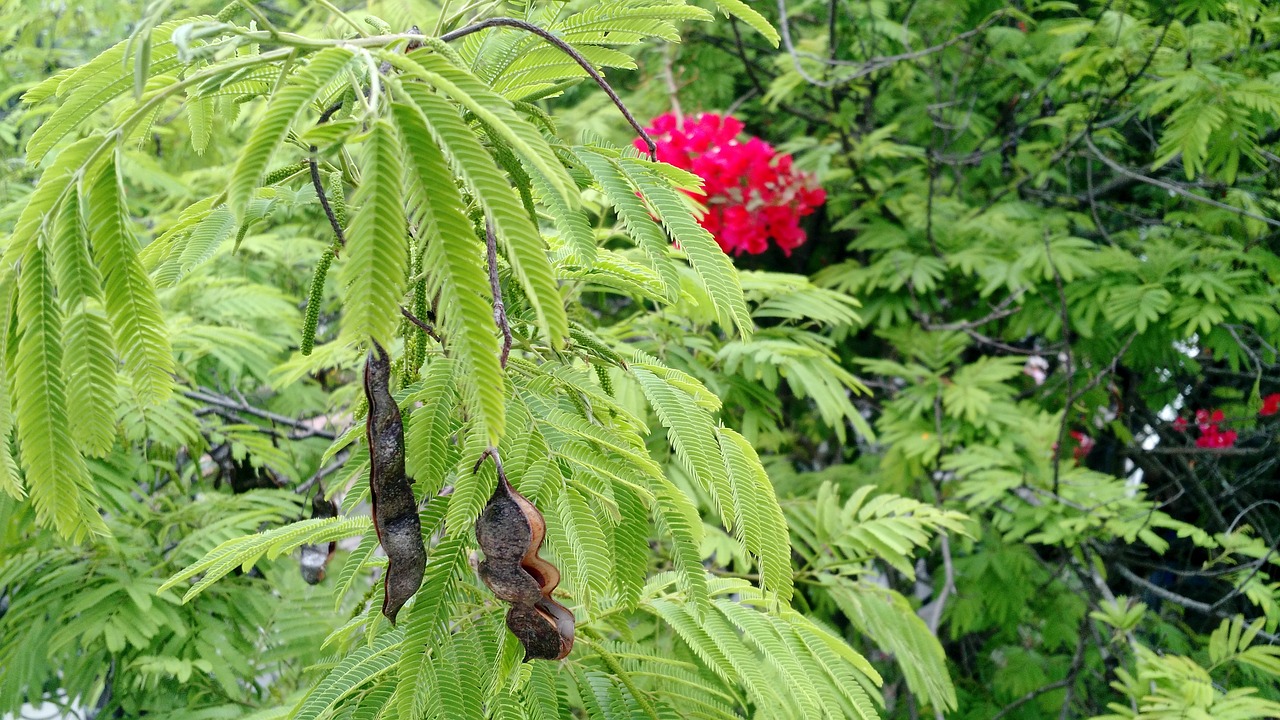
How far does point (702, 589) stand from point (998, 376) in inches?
92.8

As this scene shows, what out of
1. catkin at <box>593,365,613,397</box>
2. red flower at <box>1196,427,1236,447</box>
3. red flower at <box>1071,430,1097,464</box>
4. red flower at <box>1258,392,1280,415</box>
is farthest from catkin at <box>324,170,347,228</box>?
red flower at <box>1258,392,1280,415</box>

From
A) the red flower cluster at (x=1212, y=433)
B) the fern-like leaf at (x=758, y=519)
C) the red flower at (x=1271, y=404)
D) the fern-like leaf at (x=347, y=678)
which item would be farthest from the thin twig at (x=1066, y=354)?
the fern-like leaf at (x=347, y=678)

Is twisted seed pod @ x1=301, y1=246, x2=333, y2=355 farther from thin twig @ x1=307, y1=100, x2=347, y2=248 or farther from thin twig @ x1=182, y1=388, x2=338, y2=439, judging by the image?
thin twig @ x1=182, y1=388, x2=338, y2=439

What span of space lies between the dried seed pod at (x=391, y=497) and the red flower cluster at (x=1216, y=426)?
403cm

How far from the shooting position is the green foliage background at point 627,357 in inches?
31.4

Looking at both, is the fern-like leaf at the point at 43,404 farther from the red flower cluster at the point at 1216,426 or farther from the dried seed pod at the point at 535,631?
the red flower cluster at the point at 1216,426

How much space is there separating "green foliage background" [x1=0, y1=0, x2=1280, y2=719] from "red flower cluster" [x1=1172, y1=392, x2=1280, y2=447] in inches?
4.2

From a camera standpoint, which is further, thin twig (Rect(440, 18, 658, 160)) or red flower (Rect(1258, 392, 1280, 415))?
red flower (Rect(1258, 392, 1280, 415))

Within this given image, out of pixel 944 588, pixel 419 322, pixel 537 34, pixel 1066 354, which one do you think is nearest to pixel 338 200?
pixel 419 322

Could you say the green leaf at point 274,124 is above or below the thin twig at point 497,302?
above

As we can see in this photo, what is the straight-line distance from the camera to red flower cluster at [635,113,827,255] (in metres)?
3.20

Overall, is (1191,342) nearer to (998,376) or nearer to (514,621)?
(998,376)

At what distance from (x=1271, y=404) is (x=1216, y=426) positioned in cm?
34

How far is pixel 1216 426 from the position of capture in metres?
4.05
